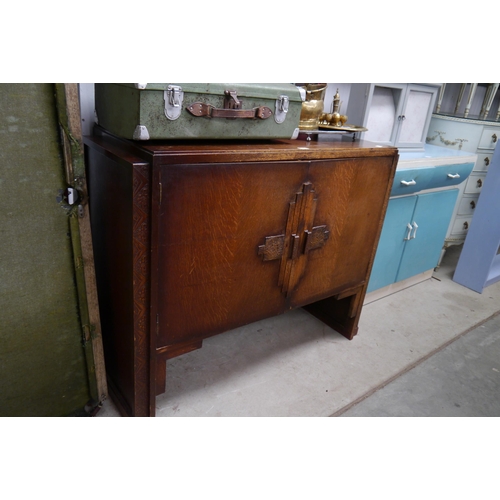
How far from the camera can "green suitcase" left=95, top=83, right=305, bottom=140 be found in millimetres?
1230

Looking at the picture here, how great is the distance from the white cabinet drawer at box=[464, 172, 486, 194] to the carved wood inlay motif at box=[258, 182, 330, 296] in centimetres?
194

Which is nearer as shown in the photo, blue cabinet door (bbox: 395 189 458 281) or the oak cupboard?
the oak cupboard

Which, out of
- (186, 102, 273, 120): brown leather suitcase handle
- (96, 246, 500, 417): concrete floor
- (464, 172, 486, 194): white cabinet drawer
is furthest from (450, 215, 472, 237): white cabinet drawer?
(186, 102, 273, 120): brown leather suitcase handle

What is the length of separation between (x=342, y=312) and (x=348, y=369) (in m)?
0.37

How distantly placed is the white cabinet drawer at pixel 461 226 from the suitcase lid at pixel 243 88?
7.39 feet

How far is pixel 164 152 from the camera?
1194 mm

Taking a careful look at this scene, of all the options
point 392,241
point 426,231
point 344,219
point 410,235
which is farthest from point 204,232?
point 426,231

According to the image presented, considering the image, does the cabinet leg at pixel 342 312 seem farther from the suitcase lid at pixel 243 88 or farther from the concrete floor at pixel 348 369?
the suitcase lid at pixel 243 88

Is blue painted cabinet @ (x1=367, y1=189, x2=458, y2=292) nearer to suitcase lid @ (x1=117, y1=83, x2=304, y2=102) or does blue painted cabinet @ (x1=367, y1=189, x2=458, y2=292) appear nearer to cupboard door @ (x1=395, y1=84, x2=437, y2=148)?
cupboard door @ (x1=395, y1=84, x2=437, y2=148)

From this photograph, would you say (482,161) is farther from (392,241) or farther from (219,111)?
(219,111)

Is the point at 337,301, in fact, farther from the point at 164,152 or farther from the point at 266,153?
the point at 164,152

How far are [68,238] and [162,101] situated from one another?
1.74 feet

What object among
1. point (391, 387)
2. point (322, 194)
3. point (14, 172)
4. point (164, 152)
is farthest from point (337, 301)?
point (14, 172)

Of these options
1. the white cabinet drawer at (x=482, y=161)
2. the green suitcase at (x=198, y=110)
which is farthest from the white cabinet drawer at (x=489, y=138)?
the green suitcase at (x=198, y=110)
